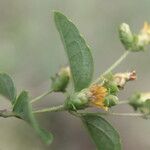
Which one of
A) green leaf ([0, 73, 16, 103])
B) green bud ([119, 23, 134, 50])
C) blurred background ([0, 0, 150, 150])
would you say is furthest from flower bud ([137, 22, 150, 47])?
blurred background ([0, 0, 150, 150])

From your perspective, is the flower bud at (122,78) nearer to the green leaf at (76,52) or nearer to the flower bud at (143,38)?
the green leaf at (76,52)

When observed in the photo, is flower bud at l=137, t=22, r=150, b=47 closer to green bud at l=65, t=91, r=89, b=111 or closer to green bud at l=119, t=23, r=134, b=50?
green bud at l=119, t=23, r=134, b=50

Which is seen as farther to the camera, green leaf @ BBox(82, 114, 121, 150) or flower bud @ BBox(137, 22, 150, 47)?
flower bud @ BBox(137, 22, 150, 47)

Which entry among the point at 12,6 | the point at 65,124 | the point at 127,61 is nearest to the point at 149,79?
the point at 127,61

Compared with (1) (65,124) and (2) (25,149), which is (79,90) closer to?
(2) (25,149)

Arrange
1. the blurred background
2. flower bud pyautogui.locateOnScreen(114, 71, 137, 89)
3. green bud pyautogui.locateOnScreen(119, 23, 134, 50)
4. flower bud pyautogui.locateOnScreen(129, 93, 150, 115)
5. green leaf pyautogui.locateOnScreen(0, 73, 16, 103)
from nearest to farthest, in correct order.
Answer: green leaf pyautogui.locateOnScreen(0, 73, 16, 103), flower bud pyautogui.locateOnScreen(114, 71, 137, 89), flower bud pyautogui.locateOnScreen(129, 93, 150, 115), green bud pyautogui.locateOnScreen(119, 23, 134, 50), the blurred background


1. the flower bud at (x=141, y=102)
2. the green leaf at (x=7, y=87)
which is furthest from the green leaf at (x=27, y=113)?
the flower bud at (x=141, y=102)

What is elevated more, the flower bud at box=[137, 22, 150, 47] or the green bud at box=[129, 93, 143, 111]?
the flower bud at box=[137, 22, 150, 47]

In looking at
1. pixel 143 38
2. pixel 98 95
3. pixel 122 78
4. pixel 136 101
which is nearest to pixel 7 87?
pixel 98 95
